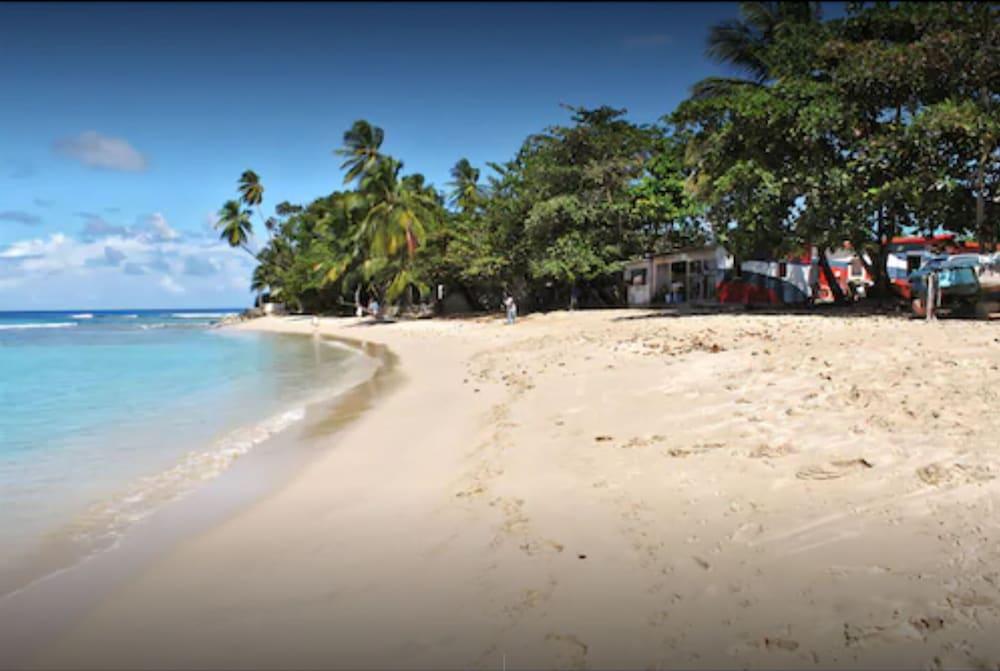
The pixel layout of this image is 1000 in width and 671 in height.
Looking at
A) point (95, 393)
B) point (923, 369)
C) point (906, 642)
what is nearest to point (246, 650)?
point (906, 642)

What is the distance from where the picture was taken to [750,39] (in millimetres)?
22328

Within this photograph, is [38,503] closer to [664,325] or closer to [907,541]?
[907,541]

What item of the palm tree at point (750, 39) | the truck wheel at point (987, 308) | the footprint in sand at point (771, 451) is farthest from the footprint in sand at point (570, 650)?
the palm tree at point (750, 39)

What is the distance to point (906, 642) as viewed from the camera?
239cm

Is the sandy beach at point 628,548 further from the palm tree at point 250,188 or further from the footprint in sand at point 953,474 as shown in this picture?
the palm tree at point 250,188

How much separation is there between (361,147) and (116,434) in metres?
42.9

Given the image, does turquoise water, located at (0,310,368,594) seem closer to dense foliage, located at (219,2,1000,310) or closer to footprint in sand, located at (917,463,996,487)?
footprint in sand, located at (917,463,996,487)

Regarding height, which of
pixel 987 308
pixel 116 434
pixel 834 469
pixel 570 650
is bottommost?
pixel 116 434

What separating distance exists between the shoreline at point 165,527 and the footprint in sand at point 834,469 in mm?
4124

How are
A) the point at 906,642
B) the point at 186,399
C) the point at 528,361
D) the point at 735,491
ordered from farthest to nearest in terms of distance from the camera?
the point at 528,361 < the point at 186,399 < the point at 735,491 < the point at 906,642

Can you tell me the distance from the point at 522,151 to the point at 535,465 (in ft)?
93.0

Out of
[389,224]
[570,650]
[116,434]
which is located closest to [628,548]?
[570,650]

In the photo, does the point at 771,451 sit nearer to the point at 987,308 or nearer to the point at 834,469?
the point at 834,469

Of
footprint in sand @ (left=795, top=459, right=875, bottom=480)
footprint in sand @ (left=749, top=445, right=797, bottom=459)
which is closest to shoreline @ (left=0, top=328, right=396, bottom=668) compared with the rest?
footprint in sand @ (left=749, top=445, right=797, bottom=459)
